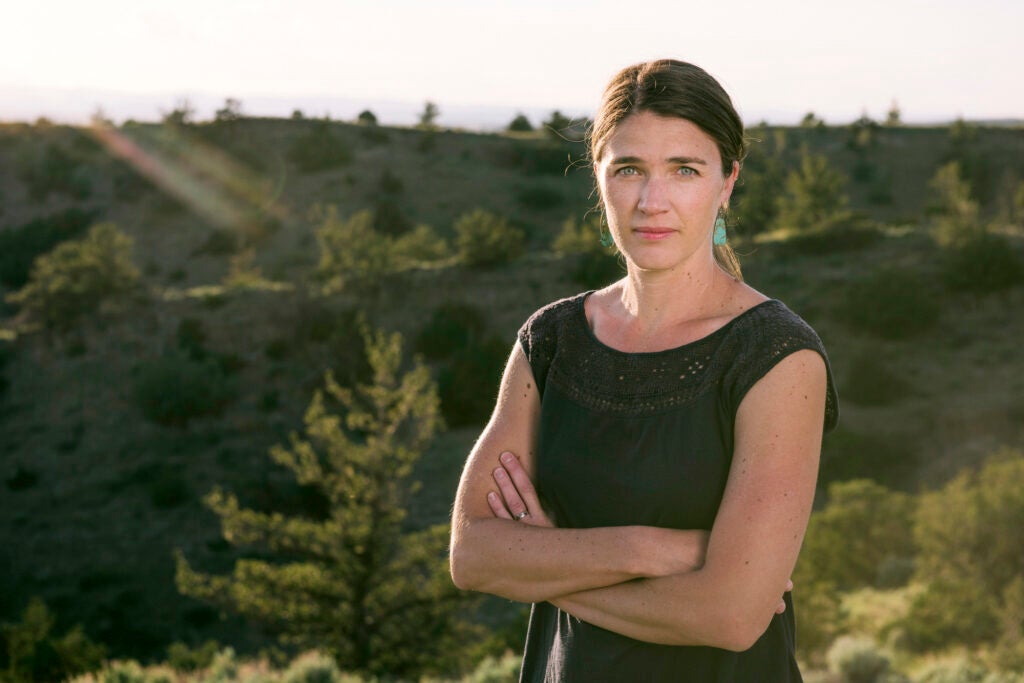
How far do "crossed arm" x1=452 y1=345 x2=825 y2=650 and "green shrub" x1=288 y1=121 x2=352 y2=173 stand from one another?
55240 millimetres

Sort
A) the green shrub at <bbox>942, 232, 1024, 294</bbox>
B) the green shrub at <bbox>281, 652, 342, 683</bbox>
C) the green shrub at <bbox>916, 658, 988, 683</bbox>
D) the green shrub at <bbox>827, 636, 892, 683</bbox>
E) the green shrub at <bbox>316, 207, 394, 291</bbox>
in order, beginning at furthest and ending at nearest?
1. the green shrub at <bbox>316, 207, 394, 291</bbox>
2. the green shrub at <bbox>942, 232, 1024, 294</bbox>
3. the green shrub at <bbox>827, 636, 892, 683</bbox>
4. the green shrub at <bbox>916, 658, 988, 683</bbox>
5. the green shrub at <bbox>281, 652, 342, 683</bbox>

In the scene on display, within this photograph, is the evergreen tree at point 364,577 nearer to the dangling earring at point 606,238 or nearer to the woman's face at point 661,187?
the dangling earring at point 606,238

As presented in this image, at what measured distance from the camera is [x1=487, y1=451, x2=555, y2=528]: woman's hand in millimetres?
2320

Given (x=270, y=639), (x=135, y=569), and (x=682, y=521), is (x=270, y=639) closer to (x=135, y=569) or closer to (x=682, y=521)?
(x=135, y=569)

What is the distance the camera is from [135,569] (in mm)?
23891

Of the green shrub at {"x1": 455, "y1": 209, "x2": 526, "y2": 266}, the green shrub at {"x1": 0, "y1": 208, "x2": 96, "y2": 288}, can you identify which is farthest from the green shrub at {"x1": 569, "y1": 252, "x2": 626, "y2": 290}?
the green shrub at {"x1": 0, "y1": 208, "x2": 96, "y2": 288}

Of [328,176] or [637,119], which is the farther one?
[328,176]

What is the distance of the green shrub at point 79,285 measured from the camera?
34344 mm

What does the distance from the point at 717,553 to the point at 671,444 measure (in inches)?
9.2

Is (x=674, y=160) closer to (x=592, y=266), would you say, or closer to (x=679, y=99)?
(x=679, y=99)

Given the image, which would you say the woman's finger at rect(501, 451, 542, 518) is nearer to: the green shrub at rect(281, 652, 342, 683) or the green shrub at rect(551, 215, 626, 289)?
the green shrub at rect(281, 652, 342, 683)

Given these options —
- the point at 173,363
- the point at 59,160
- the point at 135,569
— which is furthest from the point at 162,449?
the point at 59,160

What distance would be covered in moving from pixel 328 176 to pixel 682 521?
5453cm

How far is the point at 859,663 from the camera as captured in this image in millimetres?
8984
